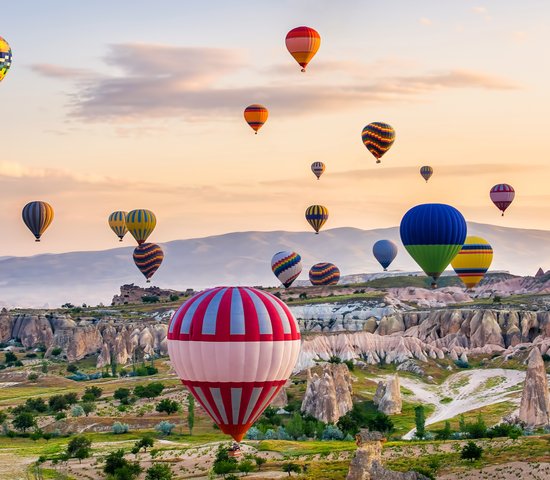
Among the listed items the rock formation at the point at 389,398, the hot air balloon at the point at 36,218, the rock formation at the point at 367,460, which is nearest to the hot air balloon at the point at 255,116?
the hot air balloon at the point at 36,218

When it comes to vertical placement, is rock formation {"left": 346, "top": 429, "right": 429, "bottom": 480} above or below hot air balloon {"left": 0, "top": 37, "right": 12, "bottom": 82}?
below

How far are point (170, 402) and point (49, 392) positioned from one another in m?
28.6

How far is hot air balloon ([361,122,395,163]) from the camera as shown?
592 ft

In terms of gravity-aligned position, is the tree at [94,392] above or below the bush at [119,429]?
above

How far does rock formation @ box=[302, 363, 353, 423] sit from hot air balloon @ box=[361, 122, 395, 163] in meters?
58.7

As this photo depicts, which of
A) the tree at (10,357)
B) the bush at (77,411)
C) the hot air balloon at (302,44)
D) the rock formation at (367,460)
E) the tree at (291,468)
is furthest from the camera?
the tree at (10,357)

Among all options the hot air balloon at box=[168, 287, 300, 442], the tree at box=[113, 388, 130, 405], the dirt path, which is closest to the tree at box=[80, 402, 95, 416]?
the tree at box=[113, 388, 130, 405]

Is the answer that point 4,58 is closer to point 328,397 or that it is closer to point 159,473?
point 328,397

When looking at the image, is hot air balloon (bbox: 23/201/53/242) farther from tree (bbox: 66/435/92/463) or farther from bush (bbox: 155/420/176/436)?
tree (bbox: 66/435/92/463)

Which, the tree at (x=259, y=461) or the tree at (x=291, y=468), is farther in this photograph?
the tree at (x=259, y=461)

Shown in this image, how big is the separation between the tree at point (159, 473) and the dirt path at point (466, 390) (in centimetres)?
4377

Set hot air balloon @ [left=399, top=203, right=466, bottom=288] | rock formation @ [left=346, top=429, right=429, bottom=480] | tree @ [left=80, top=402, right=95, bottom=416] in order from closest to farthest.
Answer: rock formation @ [left=346, top=429, right=429, bottom=480] → tree @ [left=80, top=402, right=95, bottom=416] → hot air balloon @ [left=399, top=203, right=466, bottom=288]

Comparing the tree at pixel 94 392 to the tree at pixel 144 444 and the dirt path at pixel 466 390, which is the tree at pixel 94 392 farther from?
the dirt path at pixel 466 390

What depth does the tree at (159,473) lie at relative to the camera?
288 feet
